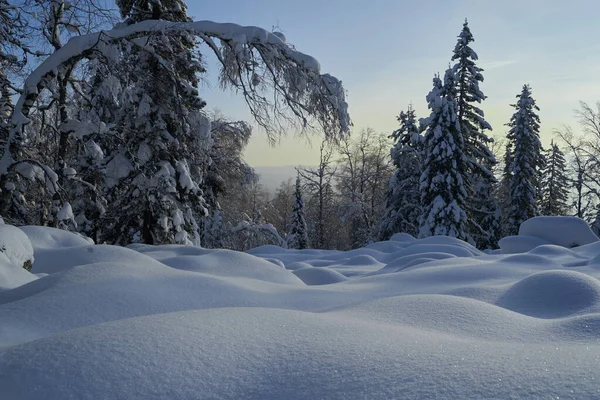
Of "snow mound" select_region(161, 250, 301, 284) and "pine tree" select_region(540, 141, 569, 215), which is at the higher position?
"pine tree" select_region(540, 141, 569, 215)

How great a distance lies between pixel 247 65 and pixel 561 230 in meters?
11.0

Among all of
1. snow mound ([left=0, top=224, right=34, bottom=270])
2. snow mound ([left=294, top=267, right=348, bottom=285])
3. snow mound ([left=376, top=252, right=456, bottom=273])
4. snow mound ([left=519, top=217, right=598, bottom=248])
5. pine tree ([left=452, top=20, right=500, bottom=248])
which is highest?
pine tree ([left=452, top=20, right=500, bottom=248])

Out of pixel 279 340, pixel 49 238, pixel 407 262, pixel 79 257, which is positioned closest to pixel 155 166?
pixel 49 238

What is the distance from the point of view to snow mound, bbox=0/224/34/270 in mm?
3787

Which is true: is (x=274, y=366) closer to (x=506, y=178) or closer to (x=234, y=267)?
(x=234, y=267)

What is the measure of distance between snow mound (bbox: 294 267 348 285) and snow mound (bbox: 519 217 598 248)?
29.6 ft

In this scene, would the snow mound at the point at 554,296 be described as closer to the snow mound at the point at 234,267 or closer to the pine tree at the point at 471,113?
the snow mound at the point at 234,267

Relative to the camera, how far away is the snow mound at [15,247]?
379 cm

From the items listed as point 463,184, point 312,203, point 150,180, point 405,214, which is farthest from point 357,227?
point 150,180

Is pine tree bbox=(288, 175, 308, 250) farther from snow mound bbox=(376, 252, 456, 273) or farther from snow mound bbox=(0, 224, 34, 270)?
snow mound bbox=(0, 224, 34, 270)

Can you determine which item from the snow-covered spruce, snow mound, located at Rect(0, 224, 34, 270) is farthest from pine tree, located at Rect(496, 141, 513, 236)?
snow mound, located at Rect(0, 224, 34, 270)

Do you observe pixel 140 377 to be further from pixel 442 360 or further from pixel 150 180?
pixel 150 180

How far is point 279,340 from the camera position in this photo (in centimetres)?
171

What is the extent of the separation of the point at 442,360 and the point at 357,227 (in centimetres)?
3154
